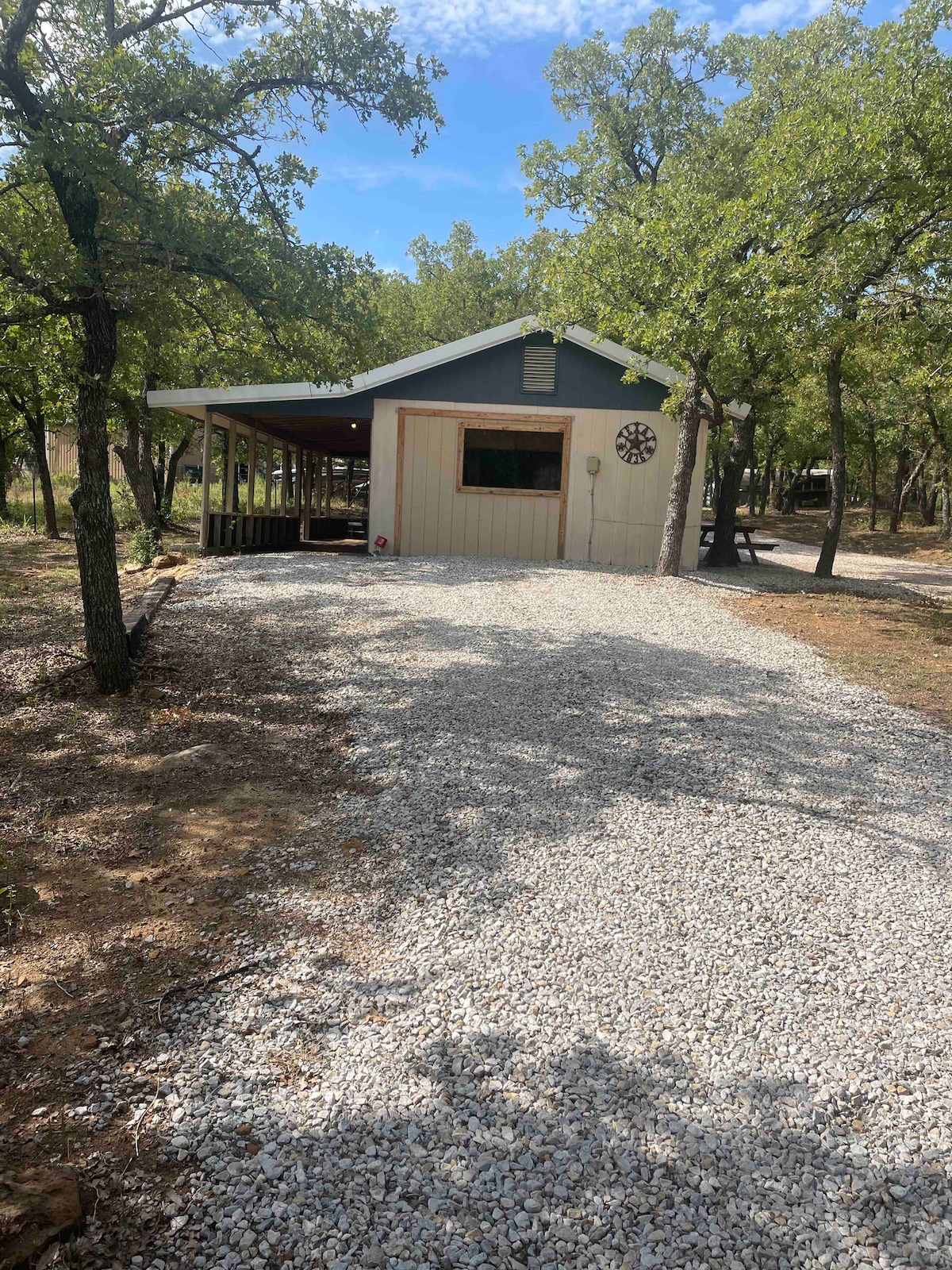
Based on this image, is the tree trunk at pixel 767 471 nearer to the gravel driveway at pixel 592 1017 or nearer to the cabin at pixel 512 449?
the cabin at pixel 512 449

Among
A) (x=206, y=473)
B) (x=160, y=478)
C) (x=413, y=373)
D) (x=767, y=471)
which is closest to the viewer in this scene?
(x=206, y=473)

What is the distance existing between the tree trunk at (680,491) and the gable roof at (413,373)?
0.64 m

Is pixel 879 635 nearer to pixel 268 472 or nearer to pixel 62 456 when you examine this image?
pixel 268 472

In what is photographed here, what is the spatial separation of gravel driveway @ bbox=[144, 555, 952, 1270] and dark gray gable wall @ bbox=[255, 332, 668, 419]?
843cm

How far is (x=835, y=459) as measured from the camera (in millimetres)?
12703

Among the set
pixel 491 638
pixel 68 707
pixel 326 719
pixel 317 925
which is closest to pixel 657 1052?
pixel 317 925

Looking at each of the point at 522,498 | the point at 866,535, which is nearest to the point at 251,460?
the point at 522,498

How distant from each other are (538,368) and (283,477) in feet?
21.5

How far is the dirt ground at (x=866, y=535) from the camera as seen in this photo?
21.9m

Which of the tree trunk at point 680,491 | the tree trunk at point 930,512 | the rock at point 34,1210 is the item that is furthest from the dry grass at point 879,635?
the tree trunk at point 930,512

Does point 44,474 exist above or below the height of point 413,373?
below

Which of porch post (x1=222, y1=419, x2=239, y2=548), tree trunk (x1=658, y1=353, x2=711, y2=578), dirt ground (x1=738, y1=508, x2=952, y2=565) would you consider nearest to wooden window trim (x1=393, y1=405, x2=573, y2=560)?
tree trunk (x1=658, y1=353, x2=711, y2=578)

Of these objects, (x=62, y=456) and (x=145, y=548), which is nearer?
(x=145, y=548)

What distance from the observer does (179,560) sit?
11711 mm
